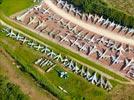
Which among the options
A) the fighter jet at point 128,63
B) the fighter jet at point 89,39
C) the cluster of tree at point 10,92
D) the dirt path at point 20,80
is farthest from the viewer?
the fighter jet at point 89,39

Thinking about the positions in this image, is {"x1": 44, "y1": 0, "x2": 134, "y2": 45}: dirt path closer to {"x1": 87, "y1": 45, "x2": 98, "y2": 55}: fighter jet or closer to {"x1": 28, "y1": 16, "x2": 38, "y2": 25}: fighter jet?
{"x1": 28, "y1": 16, "x2": 38, "y2": 25}: fighter jet

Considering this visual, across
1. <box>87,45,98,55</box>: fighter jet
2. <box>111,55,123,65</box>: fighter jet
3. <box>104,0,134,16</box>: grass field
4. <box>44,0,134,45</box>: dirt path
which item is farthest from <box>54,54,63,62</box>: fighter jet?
<box>104,0,134,16</box>: grass field

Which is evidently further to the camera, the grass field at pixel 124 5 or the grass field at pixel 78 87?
the grass field at pixel 124 5

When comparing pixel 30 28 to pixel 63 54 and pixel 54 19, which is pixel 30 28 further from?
pixel 63 54

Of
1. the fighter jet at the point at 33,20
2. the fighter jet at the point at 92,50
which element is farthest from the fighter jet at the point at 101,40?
the fighter jet at the point at 33,20

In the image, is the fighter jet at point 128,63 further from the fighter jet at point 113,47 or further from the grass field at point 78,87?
the grass field at point 78,87

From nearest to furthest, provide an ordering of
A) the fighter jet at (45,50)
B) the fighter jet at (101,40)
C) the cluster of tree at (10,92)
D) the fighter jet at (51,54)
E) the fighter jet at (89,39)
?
1. the cluster of tree at (10,92)
2. the fighter jet at (51,54)
3. the fighter jet at (45,50)
4. the fighter jet at (101,40)
5. the fighter jet at (89,39)
